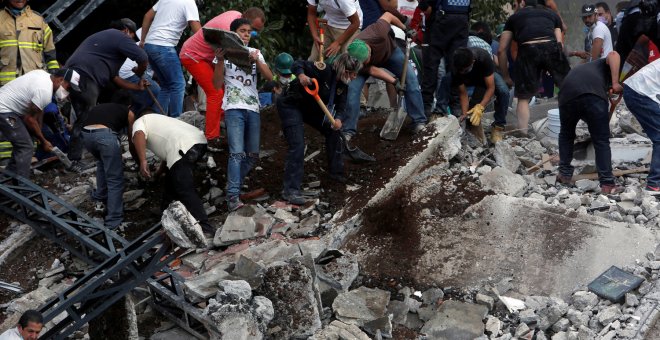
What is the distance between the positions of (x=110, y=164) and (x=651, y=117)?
5.01 metres

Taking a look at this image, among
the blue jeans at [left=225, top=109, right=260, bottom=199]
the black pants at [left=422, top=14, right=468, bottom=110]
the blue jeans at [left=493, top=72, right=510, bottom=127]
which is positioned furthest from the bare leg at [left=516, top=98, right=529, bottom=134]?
the blue jeans at [left=225, top=109, right=260, bottom=199]

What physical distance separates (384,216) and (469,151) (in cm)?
179

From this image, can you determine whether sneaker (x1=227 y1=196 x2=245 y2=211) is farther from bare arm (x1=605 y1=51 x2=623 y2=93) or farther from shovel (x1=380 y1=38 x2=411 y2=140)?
bare arm (x1=605 y1=51 x2=623 y2=93)

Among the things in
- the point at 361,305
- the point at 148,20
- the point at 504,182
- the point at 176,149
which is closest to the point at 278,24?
the point at 148,20

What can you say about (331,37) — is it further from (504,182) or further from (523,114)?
(504,182)

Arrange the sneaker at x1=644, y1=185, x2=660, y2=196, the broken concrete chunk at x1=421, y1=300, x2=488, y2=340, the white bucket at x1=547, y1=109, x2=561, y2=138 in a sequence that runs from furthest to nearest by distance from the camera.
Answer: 1. the white bucket at x1=547, y1=109, x2=561, y2=138
2. the sneaker at x1=644, y1=185, x2=660, y2=196
3. the broken concrete chunk at x1=421, y1=300, x2=488, y2=340

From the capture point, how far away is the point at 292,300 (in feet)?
21.9

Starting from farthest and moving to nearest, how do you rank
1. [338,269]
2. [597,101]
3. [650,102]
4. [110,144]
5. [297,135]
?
[650,102]
[597,101]
[297,135]
[110,144]
[338,269]

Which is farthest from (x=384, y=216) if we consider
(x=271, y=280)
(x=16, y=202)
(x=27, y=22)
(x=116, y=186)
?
(x=27, y=22)

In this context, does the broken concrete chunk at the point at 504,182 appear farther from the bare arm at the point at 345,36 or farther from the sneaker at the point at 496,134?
the bare arm at the point at 345,36

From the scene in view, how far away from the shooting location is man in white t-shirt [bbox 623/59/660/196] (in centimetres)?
827

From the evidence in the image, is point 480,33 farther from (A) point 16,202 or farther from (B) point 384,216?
(A) point 16,202

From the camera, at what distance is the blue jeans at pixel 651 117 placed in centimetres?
827

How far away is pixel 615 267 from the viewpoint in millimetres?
7125
